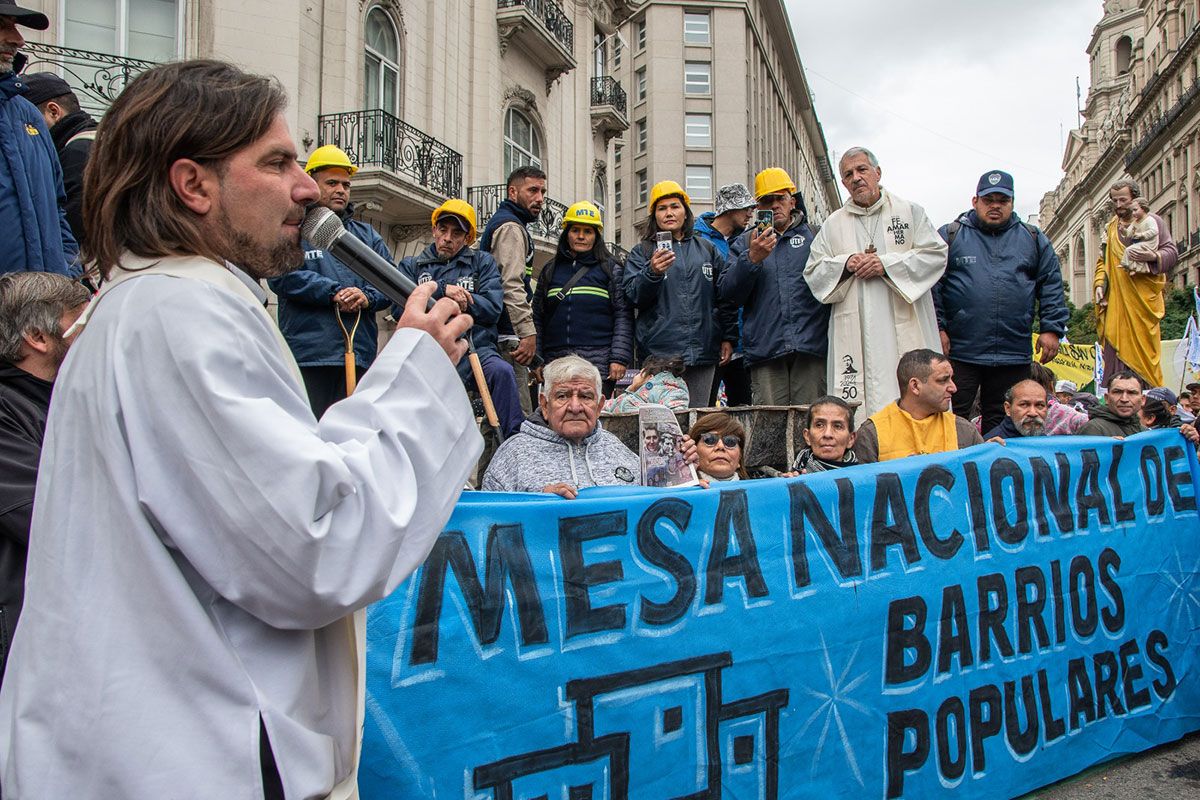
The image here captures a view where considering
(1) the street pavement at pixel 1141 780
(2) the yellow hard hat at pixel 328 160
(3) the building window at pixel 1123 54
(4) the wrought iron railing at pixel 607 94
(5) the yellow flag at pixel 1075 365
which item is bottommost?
(1) the street pavement at pixel 1141 780

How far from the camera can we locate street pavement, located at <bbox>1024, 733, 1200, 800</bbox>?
3.71 metres

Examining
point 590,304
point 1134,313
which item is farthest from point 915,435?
point 1134,313

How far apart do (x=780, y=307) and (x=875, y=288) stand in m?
0.64

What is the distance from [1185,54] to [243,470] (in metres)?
70.4

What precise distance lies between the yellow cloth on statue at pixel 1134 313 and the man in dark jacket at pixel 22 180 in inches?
317

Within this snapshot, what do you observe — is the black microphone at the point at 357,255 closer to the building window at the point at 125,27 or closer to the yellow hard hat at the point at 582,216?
the yellow hard hat at the point at 582,216

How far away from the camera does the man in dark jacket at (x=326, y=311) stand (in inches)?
226

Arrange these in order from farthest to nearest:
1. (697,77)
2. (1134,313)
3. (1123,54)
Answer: (1123,54) → (697,77) → (1134,313)

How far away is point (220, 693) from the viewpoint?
1.39 metres

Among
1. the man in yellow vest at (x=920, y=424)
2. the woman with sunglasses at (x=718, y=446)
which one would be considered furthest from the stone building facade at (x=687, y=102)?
the woman with sunglasses at (x=718, y=446)

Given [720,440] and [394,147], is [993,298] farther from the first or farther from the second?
[394,147]

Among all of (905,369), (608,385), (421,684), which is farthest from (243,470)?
(608,385)

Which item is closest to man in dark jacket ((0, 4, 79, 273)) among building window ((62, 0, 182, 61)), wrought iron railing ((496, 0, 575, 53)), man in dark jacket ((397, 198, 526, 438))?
man in dark jacket ((397, 198, 526, 438))

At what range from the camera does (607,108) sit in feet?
88.6
